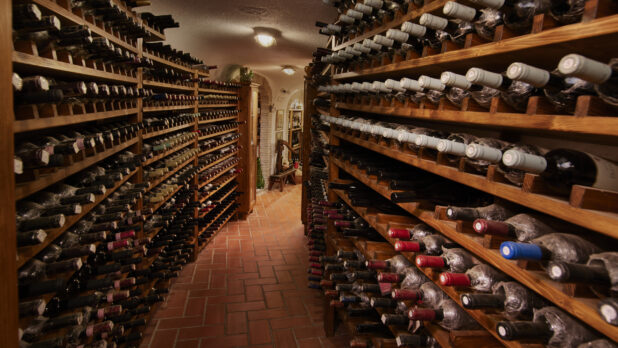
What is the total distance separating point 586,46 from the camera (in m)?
0.80

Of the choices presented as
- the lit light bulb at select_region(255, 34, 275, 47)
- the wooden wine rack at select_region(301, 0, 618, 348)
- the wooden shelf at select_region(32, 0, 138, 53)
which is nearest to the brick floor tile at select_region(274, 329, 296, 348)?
the wooden wine rack at select_region(301, 0, 618, 348)

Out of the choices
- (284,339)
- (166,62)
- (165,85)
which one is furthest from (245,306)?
(166,62)

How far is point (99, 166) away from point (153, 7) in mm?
2022

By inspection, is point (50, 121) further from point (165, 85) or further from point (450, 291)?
point (165, 85)

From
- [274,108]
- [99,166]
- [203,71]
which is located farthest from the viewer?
[274,108]

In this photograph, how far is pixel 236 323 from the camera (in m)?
3.07

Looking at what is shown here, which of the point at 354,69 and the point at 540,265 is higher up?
the point at 354,69

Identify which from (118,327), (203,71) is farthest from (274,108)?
(118,327)

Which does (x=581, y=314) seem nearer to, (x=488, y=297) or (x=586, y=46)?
(x=488, y=297)

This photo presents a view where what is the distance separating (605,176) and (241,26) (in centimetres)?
403

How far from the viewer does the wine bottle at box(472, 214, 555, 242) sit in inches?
36.9

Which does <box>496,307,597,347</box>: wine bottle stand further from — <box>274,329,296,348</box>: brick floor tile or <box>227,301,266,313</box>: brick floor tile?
<box>227,301,266,313</box>: brick floor tile

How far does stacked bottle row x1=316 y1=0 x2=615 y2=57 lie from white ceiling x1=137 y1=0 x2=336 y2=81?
1485 mm

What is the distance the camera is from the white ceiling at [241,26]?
3381mm
